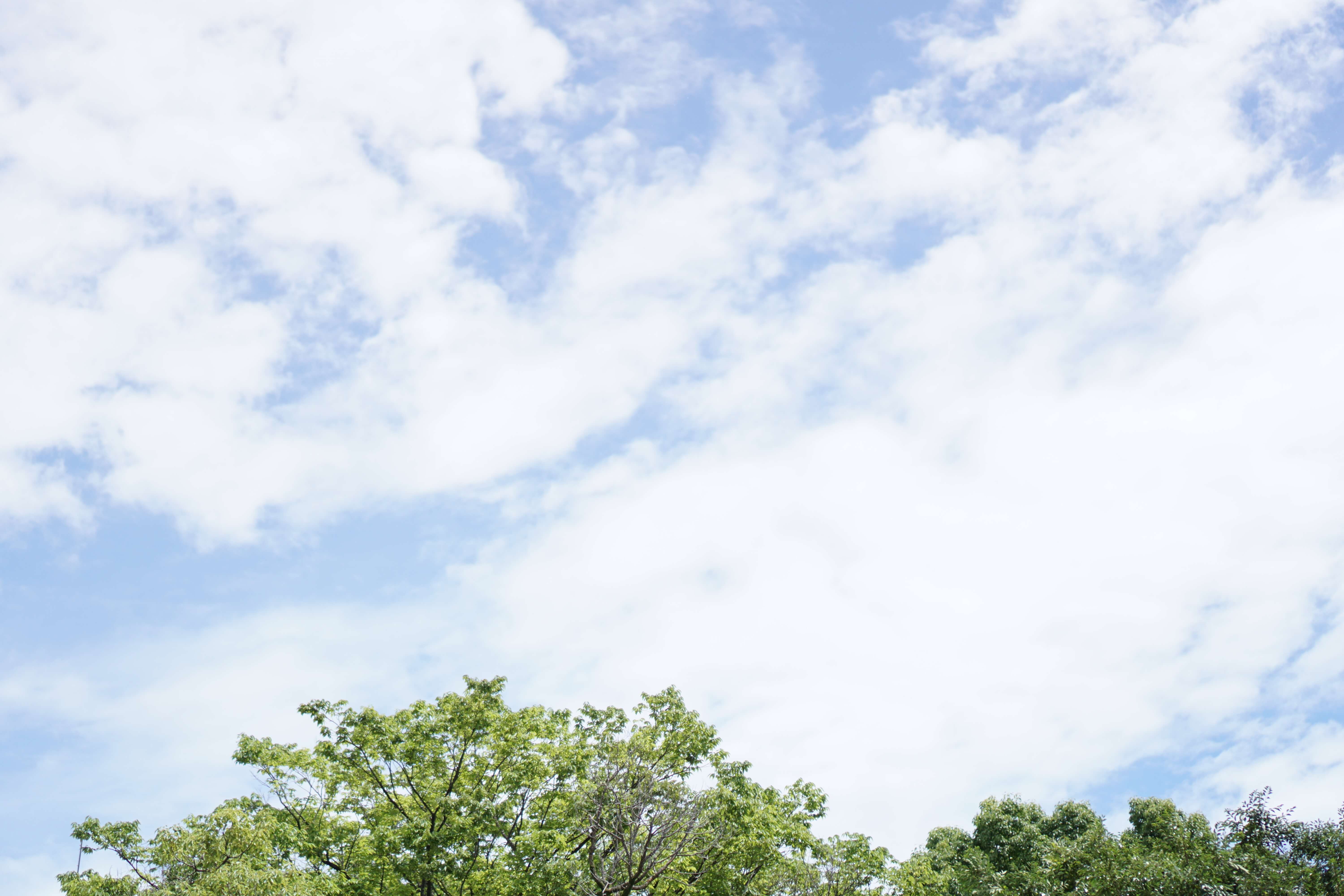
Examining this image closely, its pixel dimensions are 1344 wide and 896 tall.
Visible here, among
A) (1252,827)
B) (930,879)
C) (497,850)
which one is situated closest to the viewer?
(1252,827)

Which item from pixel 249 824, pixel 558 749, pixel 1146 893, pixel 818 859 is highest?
pixel 558 749

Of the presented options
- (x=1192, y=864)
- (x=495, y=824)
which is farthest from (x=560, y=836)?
(x=1192, y=864)

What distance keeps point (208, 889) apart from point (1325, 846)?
24516 mm

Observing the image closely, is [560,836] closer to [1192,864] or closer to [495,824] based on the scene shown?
[495,824]

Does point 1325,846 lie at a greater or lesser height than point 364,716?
lesser

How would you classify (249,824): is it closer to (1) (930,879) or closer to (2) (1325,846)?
(1) (930,879)

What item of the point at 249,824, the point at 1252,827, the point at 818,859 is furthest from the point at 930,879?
the point at 249,824

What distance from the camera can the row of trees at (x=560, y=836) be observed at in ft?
70.9

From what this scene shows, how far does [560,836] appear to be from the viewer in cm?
2627

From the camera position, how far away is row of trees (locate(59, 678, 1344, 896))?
851 inches

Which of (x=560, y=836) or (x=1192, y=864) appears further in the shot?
(x=560, y=836)

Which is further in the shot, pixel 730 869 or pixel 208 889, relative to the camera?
pixel 730 869

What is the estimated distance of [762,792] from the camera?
31.2 m

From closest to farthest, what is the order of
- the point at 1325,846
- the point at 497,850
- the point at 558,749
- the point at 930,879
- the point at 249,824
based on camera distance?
Answer: the point at 1325,846 < the point at 249,824 < the point at 497,850 < the point at 558,749 < the point at 930,879
